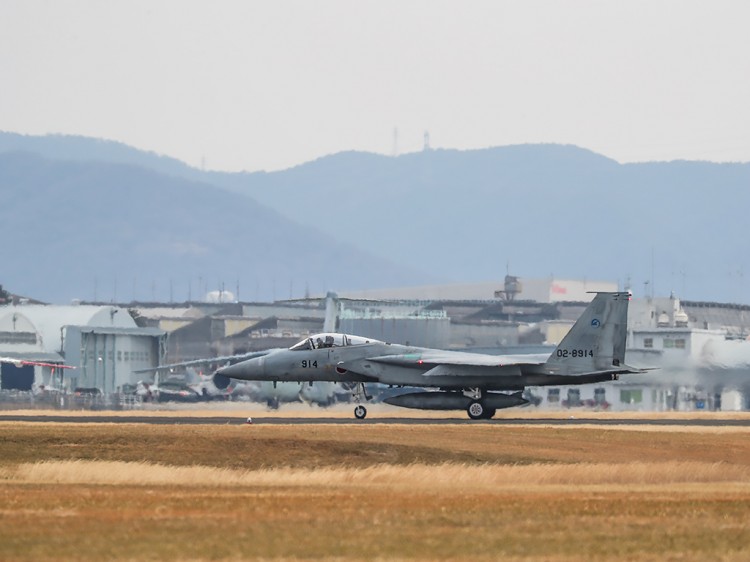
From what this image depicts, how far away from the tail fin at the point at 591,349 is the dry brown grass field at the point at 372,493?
18.9 ft

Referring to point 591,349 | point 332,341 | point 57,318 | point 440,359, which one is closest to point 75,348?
point 57,318

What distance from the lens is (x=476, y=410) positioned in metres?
59.0

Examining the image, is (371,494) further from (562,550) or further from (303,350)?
(303,350)

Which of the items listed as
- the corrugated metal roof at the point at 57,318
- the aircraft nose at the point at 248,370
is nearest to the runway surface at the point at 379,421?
the aircraft nose at the point at 248,370

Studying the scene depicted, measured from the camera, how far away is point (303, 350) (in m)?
60.6

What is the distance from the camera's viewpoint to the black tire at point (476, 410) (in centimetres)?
5890

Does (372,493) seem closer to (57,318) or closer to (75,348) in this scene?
(75,348)

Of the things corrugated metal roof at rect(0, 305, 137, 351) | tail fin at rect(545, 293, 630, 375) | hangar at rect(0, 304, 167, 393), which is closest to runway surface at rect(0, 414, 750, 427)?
tail fin at rect(545, 293, 630, 375)

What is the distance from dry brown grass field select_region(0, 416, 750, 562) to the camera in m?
21.7

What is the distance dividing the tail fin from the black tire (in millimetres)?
3028

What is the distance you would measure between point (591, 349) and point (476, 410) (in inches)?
192

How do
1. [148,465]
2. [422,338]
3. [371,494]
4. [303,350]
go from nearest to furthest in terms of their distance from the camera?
[371,494]
[148,465]
[303,350]
[422,338]

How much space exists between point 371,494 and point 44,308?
93571mm

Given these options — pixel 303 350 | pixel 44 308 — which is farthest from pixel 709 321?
pixel 303 350
